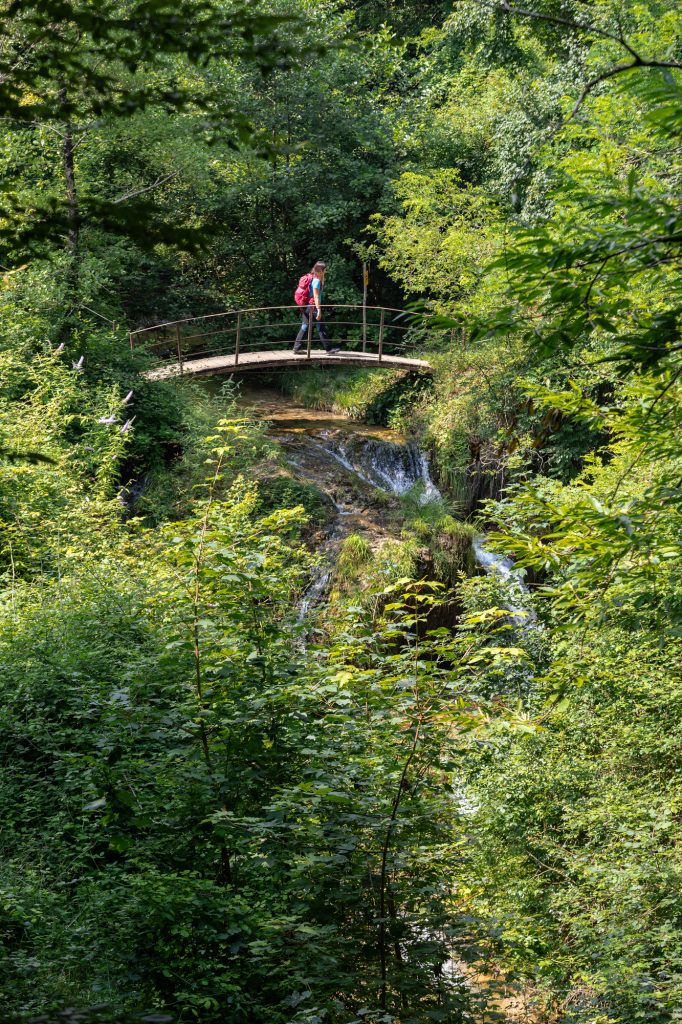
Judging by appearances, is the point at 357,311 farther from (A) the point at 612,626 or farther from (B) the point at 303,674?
(B) the point at 303,674

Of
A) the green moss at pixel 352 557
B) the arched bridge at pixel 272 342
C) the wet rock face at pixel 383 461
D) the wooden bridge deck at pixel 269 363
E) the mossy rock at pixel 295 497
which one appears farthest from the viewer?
the arched bridge at pixel 272 342

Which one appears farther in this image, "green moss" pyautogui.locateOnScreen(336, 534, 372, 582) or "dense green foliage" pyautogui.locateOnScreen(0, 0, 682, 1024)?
"green moss" pyautogui.locateOnScreen(336, 534, 372, 582)

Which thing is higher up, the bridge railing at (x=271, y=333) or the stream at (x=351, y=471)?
the bridge railing at (x=271, y=333)

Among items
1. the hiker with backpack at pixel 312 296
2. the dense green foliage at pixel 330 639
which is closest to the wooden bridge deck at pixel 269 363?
the hiker with backpack at pixel 312 296

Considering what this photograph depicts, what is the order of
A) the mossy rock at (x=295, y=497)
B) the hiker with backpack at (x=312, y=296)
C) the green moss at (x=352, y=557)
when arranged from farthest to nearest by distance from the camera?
1. the hiker with backpack at (x=312, y=296)
2. the mossy rock at (x=295, y=497)
3. the green moss at (x=352, y=557)

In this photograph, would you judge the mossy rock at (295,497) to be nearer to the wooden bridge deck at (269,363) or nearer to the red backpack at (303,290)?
the wooden bridge deck at (269,363)

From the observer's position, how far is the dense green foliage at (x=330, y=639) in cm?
378

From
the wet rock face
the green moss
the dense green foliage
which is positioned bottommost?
the green moss

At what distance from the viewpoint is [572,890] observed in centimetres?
698

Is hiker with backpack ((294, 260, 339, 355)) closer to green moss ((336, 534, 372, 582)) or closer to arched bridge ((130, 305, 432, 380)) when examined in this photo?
arched bridge ((130, 305, 432, 380))

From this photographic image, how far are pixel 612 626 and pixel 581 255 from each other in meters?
4.18

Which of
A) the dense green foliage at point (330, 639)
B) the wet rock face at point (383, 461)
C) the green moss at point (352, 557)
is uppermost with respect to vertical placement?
the dense green foliage at point (330, 639)

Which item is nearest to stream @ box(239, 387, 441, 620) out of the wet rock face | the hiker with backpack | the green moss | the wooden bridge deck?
the wet rock face

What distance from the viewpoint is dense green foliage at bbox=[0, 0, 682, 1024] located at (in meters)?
3.78
